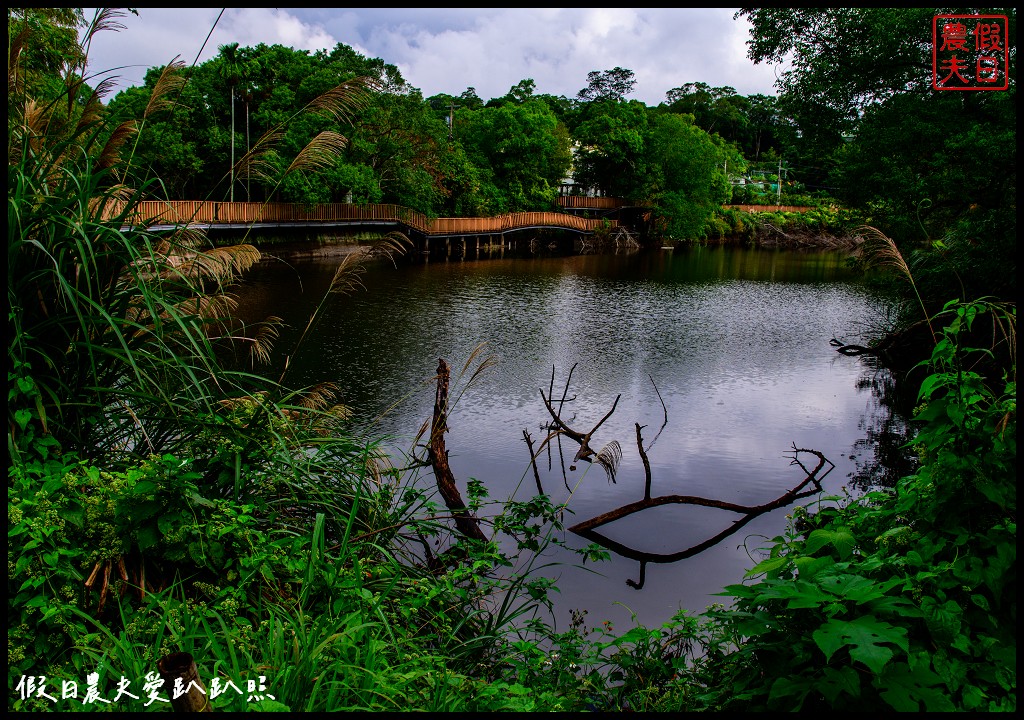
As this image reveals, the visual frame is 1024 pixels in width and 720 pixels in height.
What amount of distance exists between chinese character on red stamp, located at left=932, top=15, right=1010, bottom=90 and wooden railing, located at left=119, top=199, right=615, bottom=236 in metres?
14.5

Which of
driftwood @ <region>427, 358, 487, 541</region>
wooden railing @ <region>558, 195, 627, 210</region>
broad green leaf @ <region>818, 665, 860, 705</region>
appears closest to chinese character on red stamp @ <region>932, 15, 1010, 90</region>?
driftwood @ <region>427, 358, 487, 541</region>

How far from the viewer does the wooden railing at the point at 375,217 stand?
21.9 m

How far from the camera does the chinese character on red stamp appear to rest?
33.5 feet

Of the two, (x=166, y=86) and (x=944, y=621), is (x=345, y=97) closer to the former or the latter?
(x=166, y=86)

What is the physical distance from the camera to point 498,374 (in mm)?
11297

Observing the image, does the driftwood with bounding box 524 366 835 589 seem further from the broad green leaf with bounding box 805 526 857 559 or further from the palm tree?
the palm tree

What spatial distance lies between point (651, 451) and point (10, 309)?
6830 mm

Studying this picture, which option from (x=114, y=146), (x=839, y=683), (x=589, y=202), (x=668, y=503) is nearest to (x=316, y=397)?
(x=114, y=146)

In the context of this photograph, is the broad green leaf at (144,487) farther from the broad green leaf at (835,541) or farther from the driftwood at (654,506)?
the driftwood at (654,506)

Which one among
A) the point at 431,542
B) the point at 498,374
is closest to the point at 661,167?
the point at 498,374

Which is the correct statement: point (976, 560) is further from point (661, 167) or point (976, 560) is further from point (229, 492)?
point (661, 167)

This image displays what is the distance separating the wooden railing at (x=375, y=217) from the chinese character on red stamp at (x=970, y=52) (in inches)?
572

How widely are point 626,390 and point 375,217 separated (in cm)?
2059

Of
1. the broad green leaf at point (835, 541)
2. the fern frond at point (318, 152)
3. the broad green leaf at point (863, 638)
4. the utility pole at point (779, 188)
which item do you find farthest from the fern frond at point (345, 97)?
the utility pole at point (779, 188)
